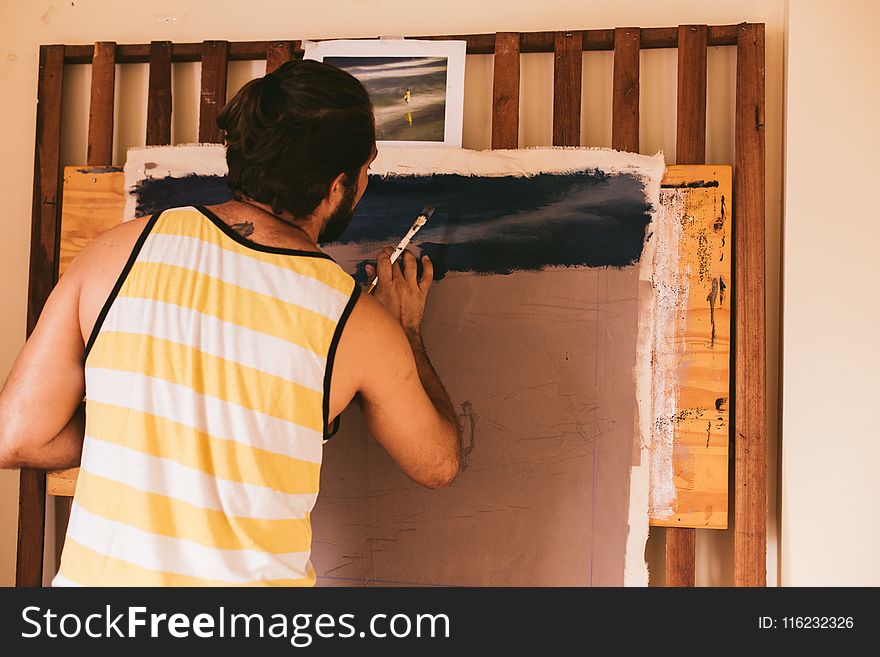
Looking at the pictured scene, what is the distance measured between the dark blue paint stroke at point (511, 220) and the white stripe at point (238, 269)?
0.56 metres

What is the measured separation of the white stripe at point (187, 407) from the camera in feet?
2.90

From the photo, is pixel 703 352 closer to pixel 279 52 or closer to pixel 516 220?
pixel 516 220

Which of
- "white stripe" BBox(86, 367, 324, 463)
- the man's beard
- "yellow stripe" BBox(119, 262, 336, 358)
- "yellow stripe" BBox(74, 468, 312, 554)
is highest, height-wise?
the man's beard

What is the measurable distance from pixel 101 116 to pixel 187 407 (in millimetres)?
1018

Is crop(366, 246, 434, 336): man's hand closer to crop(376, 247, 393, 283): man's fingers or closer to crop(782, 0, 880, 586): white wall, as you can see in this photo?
crop(376, 247, 393, 283): man's fingers

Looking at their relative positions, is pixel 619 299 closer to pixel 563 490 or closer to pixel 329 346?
pixel 563 490

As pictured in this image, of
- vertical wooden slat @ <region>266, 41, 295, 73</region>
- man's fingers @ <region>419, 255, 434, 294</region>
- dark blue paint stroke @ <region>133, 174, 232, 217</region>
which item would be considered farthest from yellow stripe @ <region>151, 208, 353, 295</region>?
vertical wooden slat @ <region>266, 41, 295, 73</region>

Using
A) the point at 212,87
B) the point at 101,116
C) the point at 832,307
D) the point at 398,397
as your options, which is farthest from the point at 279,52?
the point at 832,307

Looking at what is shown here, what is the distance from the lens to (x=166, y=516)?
89 centimetres

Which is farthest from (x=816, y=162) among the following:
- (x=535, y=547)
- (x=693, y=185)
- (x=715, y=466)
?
(x=535, y=547)

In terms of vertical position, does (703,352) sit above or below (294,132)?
below

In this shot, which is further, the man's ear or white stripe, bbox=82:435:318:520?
the man's ear

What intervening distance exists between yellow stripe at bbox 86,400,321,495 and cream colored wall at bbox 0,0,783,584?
0.90m

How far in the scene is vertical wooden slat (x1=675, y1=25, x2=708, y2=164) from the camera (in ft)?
4.78
